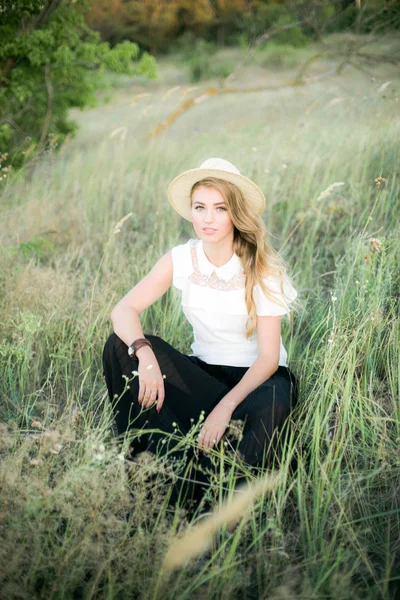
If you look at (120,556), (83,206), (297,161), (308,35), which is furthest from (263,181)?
(308,35)

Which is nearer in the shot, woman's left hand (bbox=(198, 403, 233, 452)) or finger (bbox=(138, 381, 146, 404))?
woman's left hand (bbox=(198, 403, 233, 452))

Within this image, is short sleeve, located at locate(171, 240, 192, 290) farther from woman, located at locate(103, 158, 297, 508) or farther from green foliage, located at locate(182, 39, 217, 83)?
green foliage, located at locate(182, 39, 217, 83)

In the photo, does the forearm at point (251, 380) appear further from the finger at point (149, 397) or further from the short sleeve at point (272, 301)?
the finger at point (149, 397)

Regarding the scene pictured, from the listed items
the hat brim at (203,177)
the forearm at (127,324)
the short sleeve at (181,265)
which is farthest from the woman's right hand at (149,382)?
the hat brim at (203,177)

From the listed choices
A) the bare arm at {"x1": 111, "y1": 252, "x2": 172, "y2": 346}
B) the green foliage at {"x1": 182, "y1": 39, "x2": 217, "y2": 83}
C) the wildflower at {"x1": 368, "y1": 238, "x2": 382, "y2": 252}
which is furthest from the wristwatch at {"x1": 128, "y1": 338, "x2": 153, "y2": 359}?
the green foliage at {"x1": 182, "y1": 39, "x2": 217, "y2": 83}

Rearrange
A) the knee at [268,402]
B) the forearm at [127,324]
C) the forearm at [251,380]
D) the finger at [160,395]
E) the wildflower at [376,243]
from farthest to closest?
1. the wildflower at [376,243]
2. the forearm at [127,324]
3. the finger at [160,395]
4. the forearm at [251,380]
5. the knee at [268,402]

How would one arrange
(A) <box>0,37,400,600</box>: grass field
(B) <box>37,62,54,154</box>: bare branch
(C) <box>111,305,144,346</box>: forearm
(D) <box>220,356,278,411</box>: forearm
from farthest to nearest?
(B) <box>37,62,54,154</box>: bare branch < (C) <box>111,305,144,346</box>: forearm < (D) <box>220,356,278,411</box>: forearm < (A) <box>0,37,400,600</box>: grass field

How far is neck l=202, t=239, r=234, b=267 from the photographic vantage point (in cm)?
271

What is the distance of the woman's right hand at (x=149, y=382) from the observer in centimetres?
246

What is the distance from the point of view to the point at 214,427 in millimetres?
2299

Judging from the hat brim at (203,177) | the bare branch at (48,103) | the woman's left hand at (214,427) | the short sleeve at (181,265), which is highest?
the bare branch at (48,103)

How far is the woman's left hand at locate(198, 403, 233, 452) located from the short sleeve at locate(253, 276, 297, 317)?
51 cm

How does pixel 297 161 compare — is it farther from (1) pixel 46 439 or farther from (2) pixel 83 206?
(1) pixel 46 439

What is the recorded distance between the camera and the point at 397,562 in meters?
1.96
